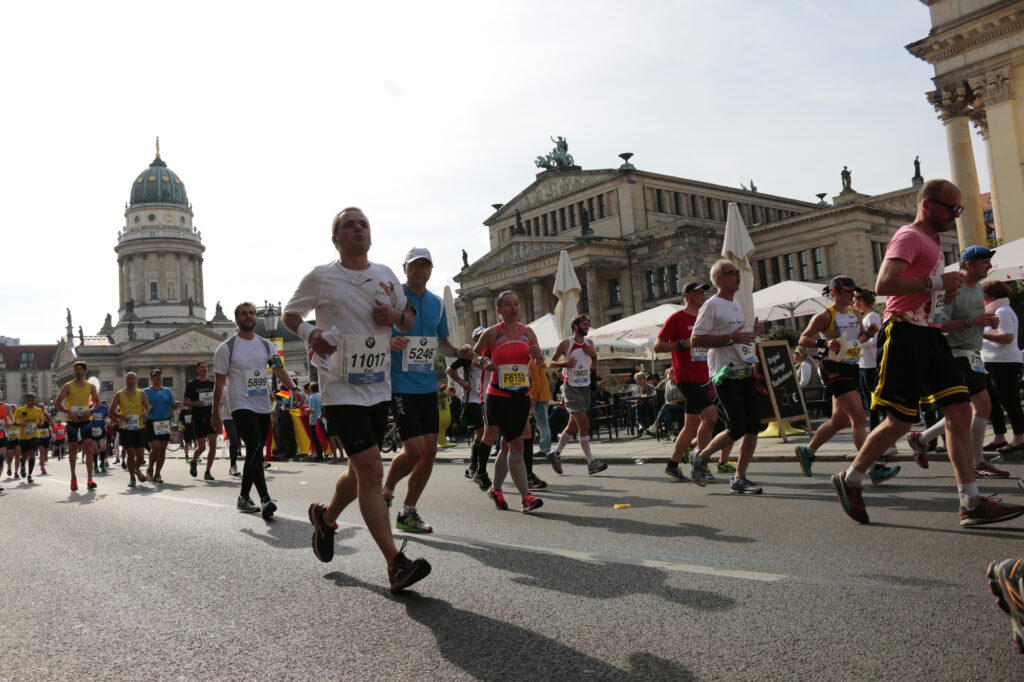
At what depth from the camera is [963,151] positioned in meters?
29.3

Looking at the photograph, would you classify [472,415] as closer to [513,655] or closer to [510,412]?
[510,412]

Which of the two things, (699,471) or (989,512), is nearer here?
(989,512)

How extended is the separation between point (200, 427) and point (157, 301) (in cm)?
10709

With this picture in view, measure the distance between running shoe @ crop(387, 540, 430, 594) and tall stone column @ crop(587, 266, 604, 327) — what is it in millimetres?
63770

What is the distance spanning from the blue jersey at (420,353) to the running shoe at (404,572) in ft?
5.36

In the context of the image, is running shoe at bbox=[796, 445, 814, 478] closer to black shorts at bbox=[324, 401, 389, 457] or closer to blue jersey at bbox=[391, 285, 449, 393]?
blue jersey at bbox=[391, 285, 449, 393]

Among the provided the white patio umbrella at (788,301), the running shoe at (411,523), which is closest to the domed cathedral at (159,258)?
the white patio umbrella at (788,301)

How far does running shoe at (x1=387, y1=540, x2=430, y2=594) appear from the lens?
425cm

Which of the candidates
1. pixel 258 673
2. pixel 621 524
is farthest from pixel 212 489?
pixel 258 673

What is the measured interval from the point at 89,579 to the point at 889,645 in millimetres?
4580

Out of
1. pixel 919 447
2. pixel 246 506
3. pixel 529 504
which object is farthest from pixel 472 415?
pixel 919 447

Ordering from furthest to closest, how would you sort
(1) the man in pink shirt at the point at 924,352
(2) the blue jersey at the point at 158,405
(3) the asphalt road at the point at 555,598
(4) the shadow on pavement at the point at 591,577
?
1. (2) the blue jersey at the point at 158,405
2. (1) the man in pink shirt at the point at 924,352
3. (4) the shadow on pavement at the point at 591,577
4. (3) the asphalt road at the point at 555,598

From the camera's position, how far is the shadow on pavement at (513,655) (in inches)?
116

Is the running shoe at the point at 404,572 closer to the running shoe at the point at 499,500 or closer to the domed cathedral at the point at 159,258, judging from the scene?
the running shoe at the point at 499,500
